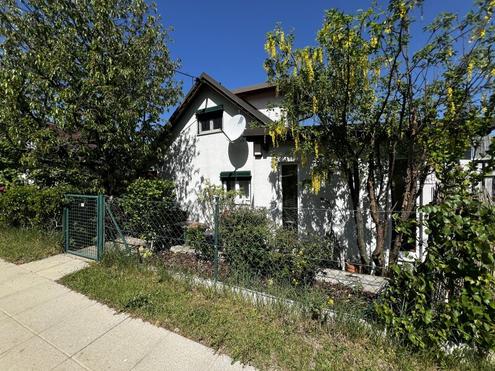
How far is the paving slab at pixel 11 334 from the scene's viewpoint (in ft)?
9.72

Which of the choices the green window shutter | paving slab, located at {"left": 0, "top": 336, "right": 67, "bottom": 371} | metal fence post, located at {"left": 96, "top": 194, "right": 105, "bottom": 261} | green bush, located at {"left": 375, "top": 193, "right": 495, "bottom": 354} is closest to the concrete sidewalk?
paving slab, located at {"left": 0, "top": 336, "right": 67, "bottom": 371}

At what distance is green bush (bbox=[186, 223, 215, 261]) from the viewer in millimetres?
5203

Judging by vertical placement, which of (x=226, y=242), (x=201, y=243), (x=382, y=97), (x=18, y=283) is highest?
(x=382, y=97)

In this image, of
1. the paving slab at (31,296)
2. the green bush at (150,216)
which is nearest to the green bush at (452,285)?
the green bush at (150,216)

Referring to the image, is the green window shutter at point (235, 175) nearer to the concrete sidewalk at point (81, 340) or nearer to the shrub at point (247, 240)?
the shrub at point (247, 240)

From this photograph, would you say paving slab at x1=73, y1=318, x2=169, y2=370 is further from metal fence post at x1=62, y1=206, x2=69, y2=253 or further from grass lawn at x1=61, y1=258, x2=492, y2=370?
metal fence post at x1=62, y1=206, x2=69, y2=253

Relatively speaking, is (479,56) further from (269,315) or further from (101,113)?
(101,113)

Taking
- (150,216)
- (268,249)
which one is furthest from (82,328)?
(150,216)

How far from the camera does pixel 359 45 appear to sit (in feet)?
13.2

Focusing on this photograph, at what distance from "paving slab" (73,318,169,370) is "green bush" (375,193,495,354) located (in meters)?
2.60

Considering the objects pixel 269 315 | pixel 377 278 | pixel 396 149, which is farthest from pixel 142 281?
pixel 396 149

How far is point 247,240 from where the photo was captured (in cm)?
444

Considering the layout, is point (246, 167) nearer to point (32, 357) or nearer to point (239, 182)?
point (239, 182)

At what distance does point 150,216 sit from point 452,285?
570 cm
